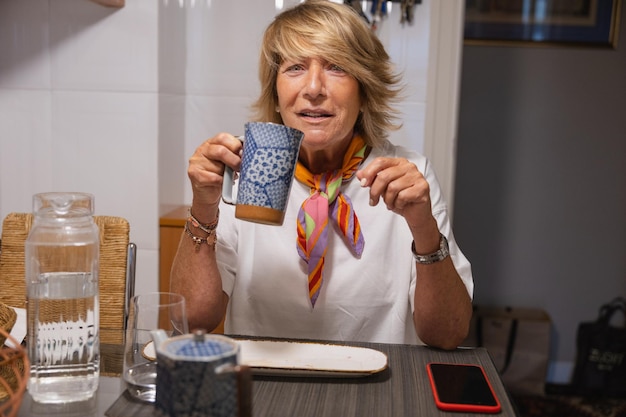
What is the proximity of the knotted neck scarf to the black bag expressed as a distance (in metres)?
2.10

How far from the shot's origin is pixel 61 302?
0.82m

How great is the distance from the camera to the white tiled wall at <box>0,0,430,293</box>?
A: 81.2 inches

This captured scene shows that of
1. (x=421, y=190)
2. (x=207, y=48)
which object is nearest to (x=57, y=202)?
(x=421, y=190)

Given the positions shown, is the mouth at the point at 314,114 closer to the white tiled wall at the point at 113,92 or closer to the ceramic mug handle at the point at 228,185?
the ceramic mug handle at the point at 228,185

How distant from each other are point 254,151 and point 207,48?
1.49 m

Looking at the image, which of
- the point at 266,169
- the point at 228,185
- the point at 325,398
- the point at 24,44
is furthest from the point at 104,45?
the point at 325,398

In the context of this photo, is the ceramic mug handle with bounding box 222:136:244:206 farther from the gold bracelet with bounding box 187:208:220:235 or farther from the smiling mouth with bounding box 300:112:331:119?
the smiling mouth with bounding box 300:112:331:119

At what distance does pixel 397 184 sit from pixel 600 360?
237cm

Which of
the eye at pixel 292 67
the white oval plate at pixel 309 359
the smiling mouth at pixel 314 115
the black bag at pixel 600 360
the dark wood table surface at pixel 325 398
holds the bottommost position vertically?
the black bag at pixel 600 360

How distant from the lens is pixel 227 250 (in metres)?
1.35

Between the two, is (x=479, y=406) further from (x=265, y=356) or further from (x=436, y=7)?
(x=436, y=7)

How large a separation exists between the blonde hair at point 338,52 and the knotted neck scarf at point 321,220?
0.14m

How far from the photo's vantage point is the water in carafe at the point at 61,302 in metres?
0.81

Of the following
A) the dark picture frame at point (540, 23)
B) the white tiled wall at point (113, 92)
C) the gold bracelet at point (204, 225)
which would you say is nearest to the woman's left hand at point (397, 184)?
the gold bracelet at point (204, 225)
